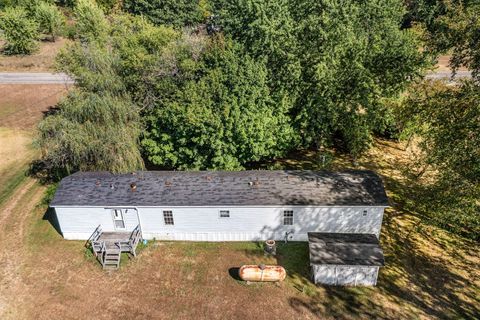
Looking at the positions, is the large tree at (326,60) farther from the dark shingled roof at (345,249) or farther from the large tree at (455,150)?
the dark shingled roof at (345,249)

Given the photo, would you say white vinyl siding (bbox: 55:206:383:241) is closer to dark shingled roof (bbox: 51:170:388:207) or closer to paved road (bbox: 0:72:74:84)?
dark shingled roof (bbox: 51:170:388:207)

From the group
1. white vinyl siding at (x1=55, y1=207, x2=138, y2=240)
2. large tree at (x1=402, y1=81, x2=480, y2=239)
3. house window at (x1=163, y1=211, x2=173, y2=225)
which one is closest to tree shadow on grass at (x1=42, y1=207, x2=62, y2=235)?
white vinyl siding at (x1=55, y1=207, x2=138, y2=240)

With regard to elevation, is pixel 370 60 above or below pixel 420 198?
above

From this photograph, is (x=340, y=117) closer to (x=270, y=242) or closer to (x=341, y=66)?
(x=341, y=66)

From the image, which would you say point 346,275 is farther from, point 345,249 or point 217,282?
point 217,282

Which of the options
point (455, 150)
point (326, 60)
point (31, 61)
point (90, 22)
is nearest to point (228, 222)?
point (455, 150)

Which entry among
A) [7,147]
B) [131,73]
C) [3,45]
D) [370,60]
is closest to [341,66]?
A: [370,60]

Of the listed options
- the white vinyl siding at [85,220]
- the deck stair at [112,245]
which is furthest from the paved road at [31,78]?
the deck stair at [112,245]
